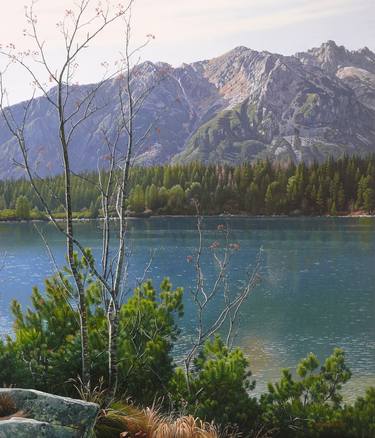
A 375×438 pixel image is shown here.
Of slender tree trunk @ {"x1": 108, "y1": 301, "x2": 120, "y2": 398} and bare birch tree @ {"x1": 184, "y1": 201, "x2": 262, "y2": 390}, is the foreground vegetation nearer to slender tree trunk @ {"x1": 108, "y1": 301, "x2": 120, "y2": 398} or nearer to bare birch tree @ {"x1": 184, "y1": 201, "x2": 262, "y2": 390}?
slender tree trunk @ {"x1": 108, "y1": 301, "x2": 120, "y2": 398}

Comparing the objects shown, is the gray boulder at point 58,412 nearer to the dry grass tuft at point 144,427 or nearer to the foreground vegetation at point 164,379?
the dry grass tuft at point 144,427

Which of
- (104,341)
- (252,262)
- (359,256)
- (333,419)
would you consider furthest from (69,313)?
(359,256)

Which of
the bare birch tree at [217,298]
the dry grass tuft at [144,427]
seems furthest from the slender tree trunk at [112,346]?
the dry grass tuft at [144,427]

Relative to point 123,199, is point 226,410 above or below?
below

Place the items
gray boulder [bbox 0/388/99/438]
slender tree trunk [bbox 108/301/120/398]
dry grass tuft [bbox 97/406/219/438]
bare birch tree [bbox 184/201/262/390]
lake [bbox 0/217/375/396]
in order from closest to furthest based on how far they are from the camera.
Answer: gray boulder [bbox 0/388/99/438] → dry grass tuft [bbox 97/406/219/438] → slender tree trunk [bbox 108/301/120/398] → bare birch tree [bbox 184/201/262/390] → lake [bbox 0/217/375/396]

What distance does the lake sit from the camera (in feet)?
111

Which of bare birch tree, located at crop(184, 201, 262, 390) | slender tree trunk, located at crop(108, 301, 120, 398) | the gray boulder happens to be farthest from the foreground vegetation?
the gray boulder

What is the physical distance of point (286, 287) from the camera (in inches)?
2245

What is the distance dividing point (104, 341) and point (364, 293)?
4294cm

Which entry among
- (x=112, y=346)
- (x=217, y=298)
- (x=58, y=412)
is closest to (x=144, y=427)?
(x=58, y=412)

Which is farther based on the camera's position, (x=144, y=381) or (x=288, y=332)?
(x=288, y=332)

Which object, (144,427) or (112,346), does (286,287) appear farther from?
(144,427)

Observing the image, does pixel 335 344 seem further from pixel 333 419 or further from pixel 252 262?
pixel 252 262

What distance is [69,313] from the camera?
47.3ft
